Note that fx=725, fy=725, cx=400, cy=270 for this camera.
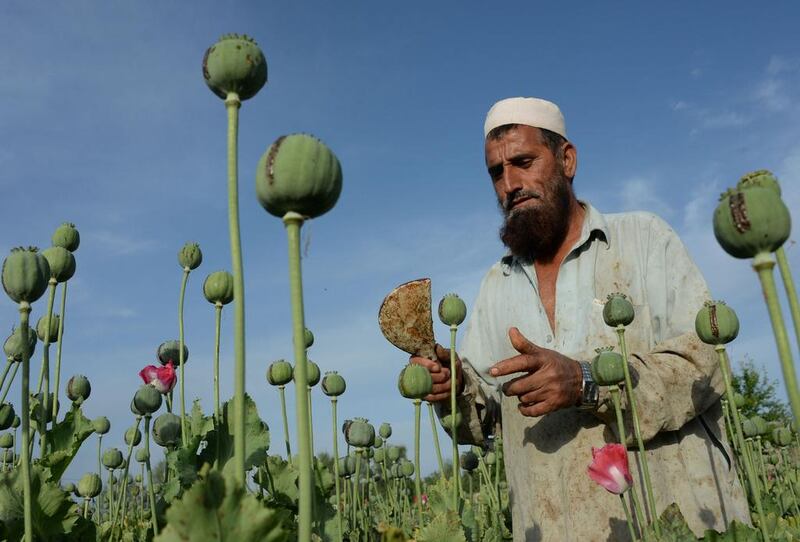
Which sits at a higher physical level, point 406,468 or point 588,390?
point 588,390

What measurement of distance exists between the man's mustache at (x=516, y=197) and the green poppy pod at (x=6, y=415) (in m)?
2.37

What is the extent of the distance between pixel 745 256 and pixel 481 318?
9.19ft

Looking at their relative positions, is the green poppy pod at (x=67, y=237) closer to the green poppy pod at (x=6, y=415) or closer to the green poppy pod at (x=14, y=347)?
the green poppy pod at (x=14, y=347)

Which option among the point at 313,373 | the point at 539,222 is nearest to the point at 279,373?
the point at 313,373

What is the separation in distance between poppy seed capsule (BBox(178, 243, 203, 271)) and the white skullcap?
178 cm

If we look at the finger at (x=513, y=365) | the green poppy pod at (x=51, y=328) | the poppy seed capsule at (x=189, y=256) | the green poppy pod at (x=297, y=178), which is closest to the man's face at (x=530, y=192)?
the finger at (x=513, y=365)

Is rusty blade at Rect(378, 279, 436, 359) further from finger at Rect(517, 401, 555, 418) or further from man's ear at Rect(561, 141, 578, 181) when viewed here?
man's ear at Rect(561, 141, 578, 181)

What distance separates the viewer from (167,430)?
7.70 feet

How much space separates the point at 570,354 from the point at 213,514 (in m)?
2.29

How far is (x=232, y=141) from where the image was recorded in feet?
3.45

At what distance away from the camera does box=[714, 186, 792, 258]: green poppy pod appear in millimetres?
1021

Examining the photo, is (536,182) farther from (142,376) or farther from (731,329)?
(142,376)

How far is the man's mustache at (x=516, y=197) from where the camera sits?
3.58m

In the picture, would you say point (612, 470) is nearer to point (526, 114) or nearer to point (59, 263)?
point (59, 263)
